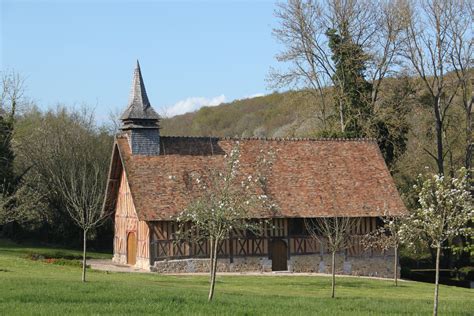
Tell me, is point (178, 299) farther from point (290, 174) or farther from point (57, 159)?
point (57, 159)

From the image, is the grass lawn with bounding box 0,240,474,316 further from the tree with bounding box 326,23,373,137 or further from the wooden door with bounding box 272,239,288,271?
the tree with bounding box 326,23,373,137

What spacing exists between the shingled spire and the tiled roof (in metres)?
0.40

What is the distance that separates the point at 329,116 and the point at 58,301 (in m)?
32.5

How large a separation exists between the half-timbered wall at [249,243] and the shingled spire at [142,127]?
4379 millimetres

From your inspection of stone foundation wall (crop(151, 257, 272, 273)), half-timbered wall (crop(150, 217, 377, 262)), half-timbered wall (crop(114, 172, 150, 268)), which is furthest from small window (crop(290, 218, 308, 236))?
half-timbered wall (crop(114, 172, 150, 268))

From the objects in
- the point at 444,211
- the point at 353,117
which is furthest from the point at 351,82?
the point at 444,211

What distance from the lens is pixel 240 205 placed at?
2441cm

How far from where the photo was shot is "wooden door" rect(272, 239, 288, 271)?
3809 cm

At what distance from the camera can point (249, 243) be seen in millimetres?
37594

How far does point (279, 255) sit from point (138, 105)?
10.1 meters

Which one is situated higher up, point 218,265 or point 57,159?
point 57,159

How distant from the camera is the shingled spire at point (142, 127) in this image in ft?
127

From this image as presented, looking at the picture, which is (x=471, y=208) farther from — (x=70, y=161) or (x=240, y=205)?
(x=70, y=161)

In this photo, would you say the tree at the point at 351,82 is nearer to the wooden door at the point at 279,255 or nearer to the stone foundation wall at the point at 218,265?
the wooden door at the point at 279,255
